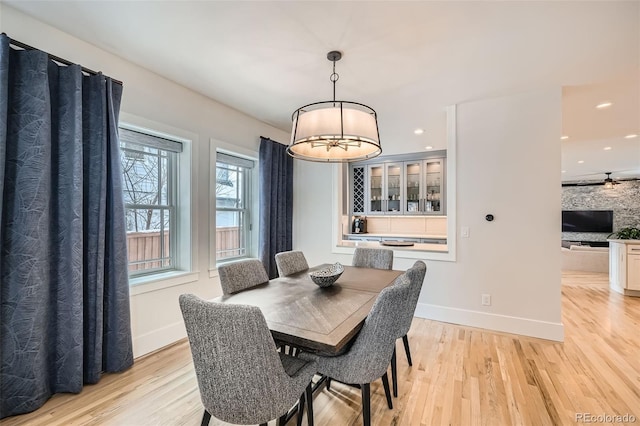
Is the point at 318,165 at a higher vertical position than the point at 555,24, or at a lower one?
lower

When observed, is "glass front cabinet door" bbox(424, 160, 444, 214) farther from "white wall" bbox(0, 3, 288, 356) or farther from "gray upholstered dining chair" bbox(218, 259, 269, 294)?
"gray upholstered dining chair" bbox(218, 259, 269, 294)

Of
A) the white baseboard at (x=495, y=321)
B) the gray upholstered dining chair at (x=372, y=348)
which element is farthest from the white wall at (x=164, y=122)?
the white baseboard at (x=495, y=321)

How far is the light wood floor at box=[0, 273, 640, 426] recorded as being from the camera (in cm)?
177

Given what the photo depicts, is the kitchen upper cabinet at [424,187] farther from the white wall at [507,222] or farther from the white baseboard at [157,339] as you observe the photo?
the white baseboard at [157,339]

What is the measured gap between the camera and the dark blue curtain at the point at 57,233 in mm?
1750

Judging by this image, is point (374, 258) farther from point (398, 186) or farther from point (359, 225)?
point (359, 225)

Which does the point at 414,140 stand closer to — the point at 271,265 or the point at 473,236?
the point at 473,236

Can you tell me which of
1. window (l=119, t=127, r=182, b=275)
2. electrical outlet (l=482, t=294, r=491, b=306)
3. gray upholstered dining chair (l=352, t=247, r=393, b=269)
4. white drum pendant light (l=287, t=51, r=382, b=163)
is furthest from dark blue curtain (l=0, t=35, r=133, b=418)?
electrical outlet (l=482, t=294, r=491, b=306)

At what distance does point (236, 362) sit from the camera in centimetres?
118

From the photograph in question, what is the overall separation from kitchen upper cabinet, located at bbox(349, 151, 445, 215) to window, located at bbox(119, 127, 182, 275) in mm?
3951

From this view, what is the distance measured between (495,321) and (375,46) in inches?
117

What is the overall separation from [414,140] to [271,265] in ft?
10.0

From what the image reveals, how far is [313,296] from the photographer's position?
192 centimetres

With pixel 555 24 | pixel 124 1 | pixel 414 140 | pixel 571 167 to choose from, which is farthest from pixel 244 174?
pixel 571 167
